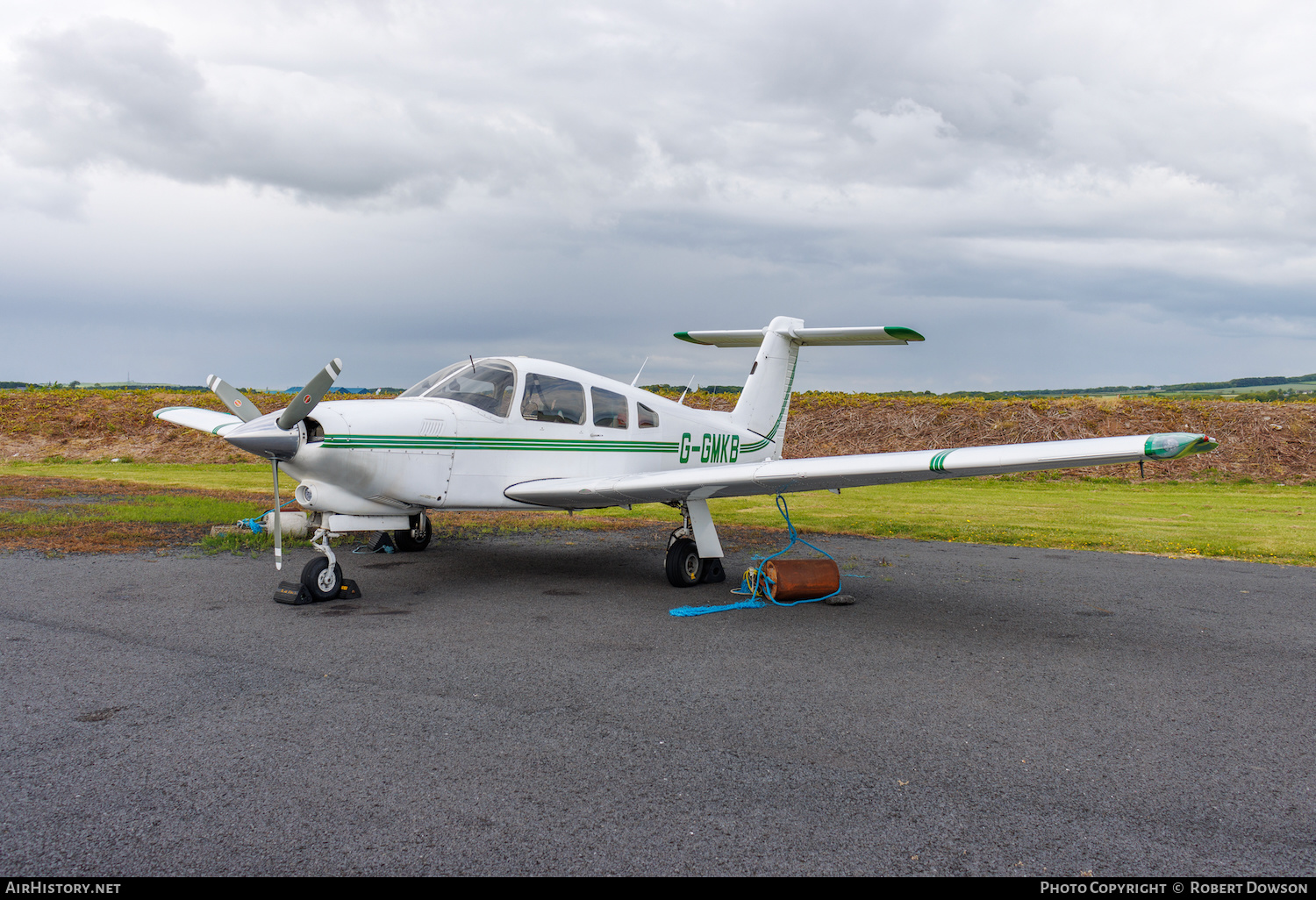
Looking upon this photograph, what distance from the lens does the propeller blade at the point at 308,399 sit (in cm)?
652

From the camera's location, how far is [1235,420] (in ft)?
80.6

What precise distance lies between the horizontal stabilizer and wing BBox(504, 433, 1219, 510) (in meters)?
2.32

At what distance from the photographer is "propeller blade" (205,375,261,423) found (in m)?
7.39

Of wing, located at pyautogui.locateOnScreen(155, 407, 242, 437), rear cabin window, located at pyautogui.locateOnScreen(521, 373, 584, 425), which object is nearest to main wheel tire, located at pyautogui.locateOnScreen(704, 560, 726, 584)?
rear cabin window, located at pyautogui.locateOnScreen(521, 373, 584, 425)

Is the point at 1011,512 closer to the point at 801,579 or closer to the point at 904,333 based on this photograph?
the point at 904,333

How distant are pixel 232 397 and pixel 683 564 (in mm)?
4967

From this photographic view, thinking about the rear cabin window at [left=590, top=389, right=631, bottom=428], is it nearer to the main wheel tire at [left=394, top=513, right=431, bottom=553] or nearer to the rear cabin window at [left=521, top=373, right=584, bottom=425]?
the rear cabin window at [left=521, top=373, right=584, bottom=425]

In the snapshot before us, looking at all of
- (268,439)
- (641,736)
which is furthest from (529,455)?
(641,736)

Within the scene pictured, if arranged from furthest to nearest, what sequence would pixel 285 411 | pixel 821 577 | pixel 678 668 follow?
pixel 821 577 → pixel 285 411 → pixel 678 668

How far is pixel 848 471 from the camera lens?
7.01 m

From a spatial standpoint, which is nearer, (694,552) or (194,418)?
(694,552)

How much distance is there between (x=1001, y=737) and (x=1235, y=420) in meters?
26.5
